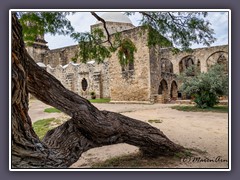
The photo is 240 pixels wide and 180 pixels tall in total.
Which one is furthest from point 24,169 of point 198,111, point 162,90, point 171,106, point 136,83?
point 162,90

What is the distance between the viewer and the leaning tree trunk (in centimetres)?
221

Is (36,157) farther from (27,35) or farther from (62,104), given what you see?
(27,35)

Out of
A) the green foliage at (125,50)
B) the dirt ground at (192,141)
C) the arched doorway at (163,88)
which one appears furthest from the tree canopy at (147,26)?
the arched doorway at (163,88)

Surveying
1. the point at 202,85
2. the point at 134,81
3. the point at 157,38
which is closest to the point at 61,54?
the point at 134,81

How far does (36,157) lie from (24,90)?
68 cm

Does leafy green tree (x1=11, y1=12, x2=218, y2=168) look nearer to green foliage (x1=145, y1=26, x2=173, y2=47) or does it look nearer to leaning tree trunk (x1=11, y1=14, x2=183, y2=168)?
leaning tree trunk (x1=11, y1=14, x2=183, y2=168)

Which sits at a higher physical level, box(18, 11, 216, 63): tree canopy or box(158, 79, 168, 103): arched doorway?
box(18, 11, 216, 63): tree canopy

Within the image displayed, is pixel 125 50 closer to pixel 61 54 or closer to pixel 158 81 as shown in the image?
pixel 61 54

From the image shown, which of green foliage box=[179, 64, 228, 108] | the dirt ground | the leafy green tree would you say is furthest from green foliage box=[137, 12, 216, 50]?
green foliage box=[179, 64, 228, 108]

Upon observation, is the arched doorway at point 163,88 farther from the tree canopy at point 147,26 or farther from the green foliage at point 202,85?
the tree canopy at point 147,26

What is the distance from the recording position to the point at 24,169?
89.0 inches

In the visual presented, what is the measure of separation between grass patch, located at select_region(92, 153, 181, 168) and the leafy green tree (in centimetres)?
14

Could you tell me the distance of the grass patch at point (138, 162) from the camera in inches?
102
